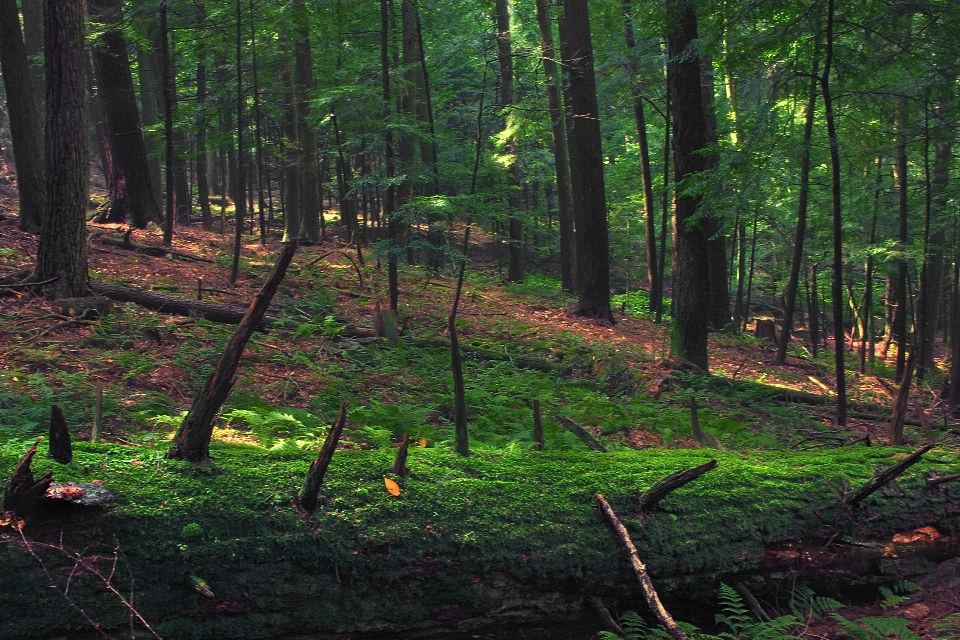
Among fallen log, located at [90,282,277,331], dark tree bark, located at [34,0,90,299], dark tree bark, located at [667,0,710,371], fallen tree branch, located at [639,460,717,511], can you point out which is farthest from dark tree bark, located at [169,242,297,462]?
dark tree bark, located at [667,0,710,371]

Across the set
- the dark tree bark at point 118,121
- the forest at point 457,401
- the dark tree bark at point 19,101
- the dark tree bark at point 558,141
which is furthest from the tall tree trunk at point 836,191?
the dark tree bark at point 118,121

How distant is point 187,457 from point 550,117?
1627cm

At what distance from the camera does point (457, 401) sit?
411 centimetres

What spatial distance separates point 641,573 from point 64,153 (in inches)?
307

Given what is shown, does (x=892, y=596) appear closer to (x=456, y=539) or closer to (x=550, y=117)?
(x=456, y=539)

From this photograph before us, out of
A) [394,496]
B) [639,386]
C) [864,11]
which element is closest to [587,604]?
[394,496]

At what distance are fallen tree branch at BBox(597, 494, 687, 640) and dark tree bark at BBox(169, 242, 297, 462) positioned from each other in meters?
2.11

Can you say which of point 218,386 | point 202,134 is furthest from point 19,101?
point 218,386

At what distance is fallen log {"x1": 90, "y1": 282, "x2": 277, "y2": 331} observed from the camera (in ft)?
26.7

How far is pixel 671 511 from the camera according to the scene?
11.7 ft

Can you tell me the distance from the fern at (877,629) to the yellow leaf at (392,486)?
2.40 meters

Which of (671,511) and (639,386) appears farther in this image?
(639,386)

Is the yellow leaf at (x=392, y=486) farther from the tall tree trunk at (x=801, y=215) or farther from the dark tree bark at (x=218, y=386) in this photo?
the tall tree trunk at (x=801, y=215)

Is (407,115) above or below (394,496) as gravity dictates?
above
